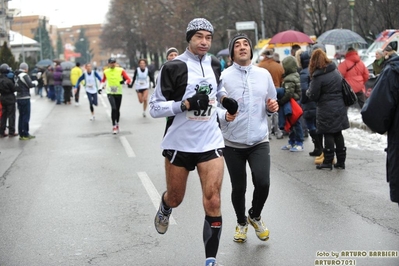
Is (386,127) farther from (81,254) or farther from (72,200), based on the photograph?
(72,200)

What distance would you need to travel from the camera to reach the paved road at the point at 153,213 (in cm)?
630

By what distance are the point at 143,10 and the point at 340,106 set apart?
223ft

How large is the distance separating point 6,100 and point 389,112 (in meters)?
14.1

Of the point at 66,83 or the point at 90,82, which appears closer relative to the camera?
the point at 90,82

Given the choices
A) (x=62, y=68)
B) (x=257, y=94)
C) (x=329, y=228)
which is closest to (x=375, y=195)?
(x=329, y=228)

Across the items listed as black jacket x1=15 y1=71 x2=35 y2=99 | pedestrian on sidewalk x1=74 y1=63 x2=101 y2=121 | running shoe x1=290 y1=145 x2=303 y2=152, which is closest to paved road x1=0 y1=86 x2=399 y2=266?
running shoe x1=290 y1=145 x2=303 y2=152

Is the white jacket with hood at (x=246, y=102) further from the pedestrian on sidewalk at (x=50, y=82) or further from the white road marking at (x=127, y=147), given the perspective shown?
the pedestrian on sidewalk at (x=50, y=82)

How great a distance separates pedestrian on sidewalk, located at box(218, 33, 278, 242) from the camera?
6.41 m

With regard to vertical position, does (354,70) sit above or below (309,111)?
above

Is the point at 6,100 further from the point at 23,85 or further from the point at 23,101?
Result: the point at 23,85

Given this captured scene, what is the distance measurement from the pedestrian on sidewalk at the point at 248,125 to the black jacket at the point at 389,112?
152 cm

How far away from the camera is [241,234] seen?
6.63 m

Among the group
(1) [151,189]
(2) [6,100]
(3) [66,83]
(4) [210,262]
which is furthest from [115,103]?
(3) [66,83]

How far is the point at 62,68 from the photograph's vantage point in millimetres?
32188
